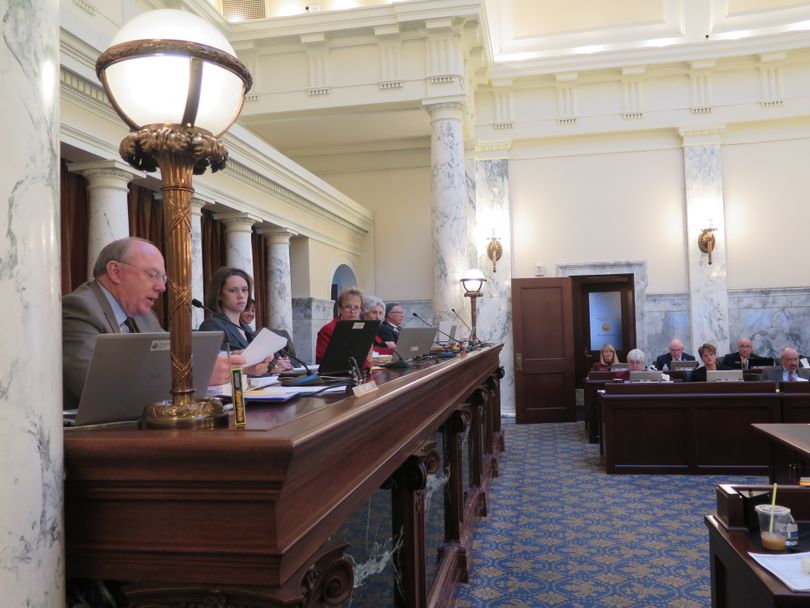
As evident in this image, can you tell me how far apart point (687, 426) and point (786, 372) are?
1.32 meters

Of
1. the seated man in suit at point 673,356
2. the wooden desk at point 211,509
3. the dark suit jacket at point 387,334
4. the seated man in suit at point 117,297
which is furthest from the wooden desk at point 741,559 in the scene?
the seated man in suit at point 673,356

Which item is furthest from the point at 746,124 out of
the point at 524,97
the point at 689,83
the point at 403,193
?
the point at 403,193

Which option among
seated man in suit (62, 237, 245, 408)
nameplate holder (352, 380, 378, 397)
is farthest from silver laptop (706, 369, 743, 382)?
seated man in suit (62, 237, 245, 408)

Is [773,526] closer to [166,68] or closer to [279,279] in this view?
[166,68]

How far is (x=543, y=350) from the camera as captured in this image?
1040 centimetres

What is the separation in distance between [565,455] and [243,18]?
25.1 ft

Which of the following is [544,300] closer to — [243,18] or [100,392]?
[243,18]

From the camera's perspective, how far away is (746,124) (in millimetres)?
10414

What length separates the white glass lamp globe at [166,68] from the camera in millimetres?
1426

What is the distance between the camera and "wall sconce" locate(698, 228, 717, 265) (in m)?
10.3

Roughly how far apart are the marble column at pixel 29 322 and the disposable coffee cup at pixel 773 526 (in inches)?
76.1

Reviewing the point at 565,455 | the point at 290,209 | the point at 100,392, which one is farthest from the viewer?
the point at 290,209

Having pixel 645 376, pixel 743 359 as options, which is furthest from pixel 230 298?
pixel 743 359

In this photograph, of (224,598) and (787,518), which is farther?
(787,518)
